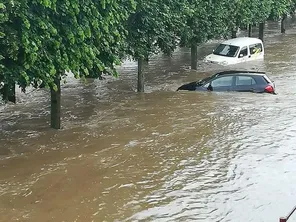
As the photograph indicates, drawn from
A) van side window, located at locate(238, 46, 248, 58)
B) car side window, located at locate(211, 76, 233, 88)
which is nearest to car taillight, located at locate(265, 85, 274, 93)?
car side window, located at locate(211, 76, 233, 88)

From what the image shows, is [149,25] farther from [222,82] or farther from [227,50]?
[227,50]

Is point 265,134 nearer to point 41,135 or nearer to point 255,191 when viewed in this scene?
point 255,191

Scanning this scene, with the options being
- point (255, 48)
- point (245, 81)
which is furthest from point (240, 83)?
point (255, 48)

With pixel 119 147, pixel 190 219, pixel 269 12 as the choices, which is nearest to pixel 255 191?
pixel 190 219

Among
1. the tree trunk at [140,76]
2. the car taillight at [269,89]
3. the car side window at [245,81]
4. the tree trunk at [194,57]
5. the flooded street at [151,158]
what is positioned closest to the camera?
the flooded street at [151,158]

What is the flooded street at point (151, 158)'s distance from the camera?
347 inches

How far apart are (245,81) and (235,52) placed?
27.9 ft

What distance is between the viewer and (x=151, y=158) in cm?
1148

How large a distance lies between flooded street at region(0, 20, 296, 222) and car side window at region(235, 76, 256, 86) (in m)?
0.50

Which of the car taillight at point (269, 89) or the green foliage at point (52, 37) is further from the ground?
the green foliage at point (52, 37)

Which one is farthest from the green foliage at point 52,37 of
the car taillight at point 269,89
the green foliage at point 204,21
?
the green foliage at point 204,21

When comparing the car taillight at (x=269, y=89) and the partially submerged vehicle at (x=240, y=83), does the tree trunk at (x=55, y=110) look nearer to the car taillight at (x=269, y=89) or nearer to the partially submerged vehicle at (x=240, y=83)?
the partially submerged vehicle at (x=240, y=83)

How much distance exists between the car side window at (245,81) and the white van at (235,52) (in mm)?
7863

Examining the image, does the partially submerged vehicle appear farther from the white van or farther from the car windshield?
the car windshield
